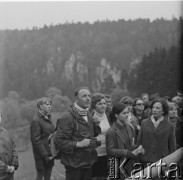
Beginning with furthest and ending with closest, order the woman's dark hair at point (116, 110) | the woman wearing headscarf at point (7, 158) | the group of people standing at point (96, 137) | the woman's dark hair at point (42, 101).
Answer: the woman's dark hair at point (42, 101) < the woman's dark hair at point (116, 110) < the group of people standing at point (96, 137) < the woman wearing headscarf at point (7, 158)

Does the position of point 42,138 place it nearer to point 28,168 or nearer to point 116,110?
point 28,168

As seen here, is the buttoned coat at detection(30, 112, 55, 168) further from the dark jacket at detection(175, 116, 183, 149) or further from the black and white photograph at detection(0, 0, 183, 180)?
the dark jacket at detection(175, 116, 183, 149)

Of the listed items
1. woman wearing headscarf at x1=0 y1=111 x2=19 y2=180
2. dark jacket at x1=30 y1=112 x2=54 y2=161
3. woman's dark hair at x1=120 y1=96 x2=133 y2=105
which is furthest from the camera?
woman's dark hair at x1=120 y1=96 x2=133 y2=105

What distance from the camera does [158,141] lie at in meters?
3.28

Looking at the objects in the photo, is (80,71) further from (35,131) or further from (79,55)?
(35,131)

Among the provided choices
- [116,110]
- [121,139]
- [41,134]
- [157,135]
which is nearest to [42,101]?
[41,134]

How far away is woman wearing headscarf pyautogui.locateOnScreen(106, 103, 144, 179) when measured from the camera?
10.3 feet

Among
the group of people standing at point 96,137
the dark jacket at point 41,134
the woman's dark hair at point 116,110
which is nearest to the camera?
the group of people standing at point 96,137

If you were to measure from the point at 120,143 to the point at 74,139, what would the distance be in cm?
41

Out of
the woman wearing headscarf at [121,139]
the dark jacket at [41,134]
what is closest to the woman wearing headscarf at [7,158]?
the dark jacket at [41,134]

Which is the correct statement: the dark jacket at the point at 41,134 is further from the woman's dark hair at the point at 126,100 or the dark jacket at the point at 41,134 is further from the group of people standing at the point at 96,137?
the woman's dark hair at the point at 126,100

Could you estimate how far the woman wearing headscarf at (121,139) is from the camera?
10.3ft

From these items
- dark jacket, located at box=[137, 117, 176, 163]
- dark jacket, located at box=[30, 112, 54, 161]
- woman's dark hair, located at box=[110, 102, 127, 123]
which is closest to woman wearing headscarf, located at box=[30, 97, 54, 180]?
dark jacket, located at box=[30, 112, 54, 161]

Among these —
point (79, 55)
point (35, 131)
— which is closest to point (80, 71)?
point (79, 55)
